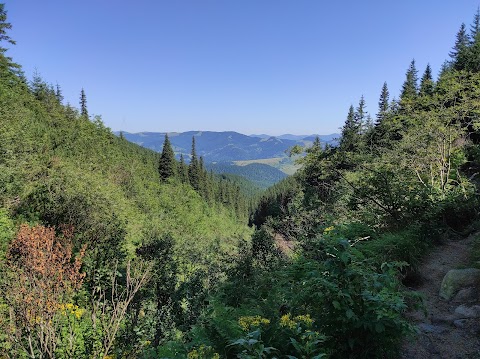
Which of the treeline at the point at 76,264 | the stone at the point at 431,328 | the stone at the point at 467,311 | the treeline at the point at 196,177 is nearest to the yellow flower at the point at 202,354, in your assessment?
the stone at the point at 431,328

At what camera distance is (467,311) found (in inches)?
143

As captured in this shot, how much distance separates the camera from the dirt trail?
9.79 ft

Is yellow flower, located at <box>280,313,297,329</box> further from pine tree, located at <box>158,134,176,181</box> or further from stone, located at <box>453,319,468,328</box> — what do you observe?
pine tree, located at <box>158,134,176,181</box>

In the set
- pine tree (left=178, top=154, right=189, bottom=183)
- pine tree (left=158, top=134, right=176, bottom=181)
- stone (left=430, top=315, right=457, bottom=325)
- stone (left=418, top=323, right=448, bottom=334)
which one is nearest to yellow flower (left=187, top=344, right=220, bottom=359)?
stone (left=418, top=323, right=448, bottom=334)

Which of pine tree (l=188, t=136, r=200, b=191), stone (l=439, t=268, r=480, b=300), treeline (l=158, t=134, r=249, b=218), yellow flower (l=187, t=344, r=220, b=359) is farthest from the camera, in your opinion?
pine tree (l=188, t=136, r=200, b=191)

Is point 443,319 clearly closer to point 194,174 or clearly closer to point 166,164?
point 166,164

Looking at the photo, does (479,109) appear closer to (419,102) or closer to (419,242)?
(419,102)

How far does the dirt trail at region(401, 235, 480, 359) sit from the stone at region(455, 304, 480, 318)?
63mm

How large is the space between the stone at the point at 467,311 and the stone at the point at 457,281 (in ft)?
1.29

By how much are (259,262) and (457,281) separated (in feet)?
14.3

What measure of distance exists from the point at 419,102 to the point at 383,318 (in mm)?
9597

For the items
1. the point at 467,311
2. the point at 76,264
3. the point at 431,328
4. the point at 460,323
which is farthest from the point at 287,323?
the point at 76,264

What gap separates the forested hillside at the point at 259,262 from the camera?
2330 millimetres

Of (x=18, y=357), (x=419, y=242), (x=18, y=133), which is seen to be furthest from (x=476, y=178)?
(x=18, y=133)
